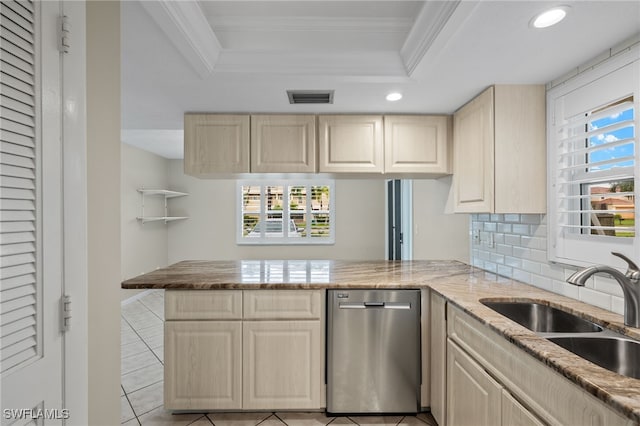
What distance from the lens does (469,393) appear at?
1.63m

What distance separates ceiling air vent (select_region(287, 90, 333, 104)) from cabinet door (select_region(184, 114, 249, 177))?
493 mm

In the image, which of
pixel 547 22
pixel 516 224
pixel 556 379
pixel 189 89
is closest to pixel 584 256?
pixel 516 224

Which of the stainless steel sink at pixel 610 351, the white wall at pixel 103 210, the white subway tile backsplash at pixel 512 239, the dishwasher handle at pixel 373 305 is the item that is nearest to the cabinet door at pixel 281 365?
the dishwasher handle at pixel 373 305

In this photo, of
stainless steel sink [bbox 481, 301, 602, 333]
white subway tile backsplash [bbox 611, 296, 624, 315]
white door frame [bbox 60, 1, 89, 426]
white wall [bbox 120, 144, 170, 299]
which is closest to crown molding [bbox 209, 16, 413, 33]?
white door frame [bbox 60, 1, 89, 426]

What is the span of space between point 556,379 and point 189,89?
2372 mm

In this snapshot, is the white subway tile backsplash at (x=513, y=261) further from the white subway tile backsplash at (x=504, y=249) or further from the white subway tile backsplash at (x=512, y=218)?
the white subway tile backsplash at (x=512, y=218)

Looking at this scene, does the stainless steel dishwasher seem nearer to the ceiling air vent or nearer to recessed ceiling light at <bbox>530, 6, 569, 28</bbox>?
the ceiling air vent

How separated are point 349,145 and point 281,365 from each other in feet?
5.44

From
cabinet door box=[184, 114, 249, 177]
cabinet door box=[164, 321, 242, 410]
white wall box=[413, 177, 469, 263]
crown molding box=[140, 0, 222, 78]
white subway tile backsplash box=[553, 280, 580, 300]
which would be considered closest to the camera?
crown molding box=[140, 0, 222, 78]

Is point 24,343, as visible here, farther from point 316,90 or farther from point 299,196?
point 299,196

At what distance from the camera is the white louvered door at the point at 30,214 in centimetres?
84

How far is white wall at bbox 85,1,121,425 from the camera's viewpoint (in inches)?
44.4

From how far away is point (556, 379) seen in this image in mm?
1053

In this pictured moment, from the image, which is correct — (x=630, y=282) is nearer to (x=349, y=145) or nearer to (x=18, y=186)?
(x=349, y=145)
